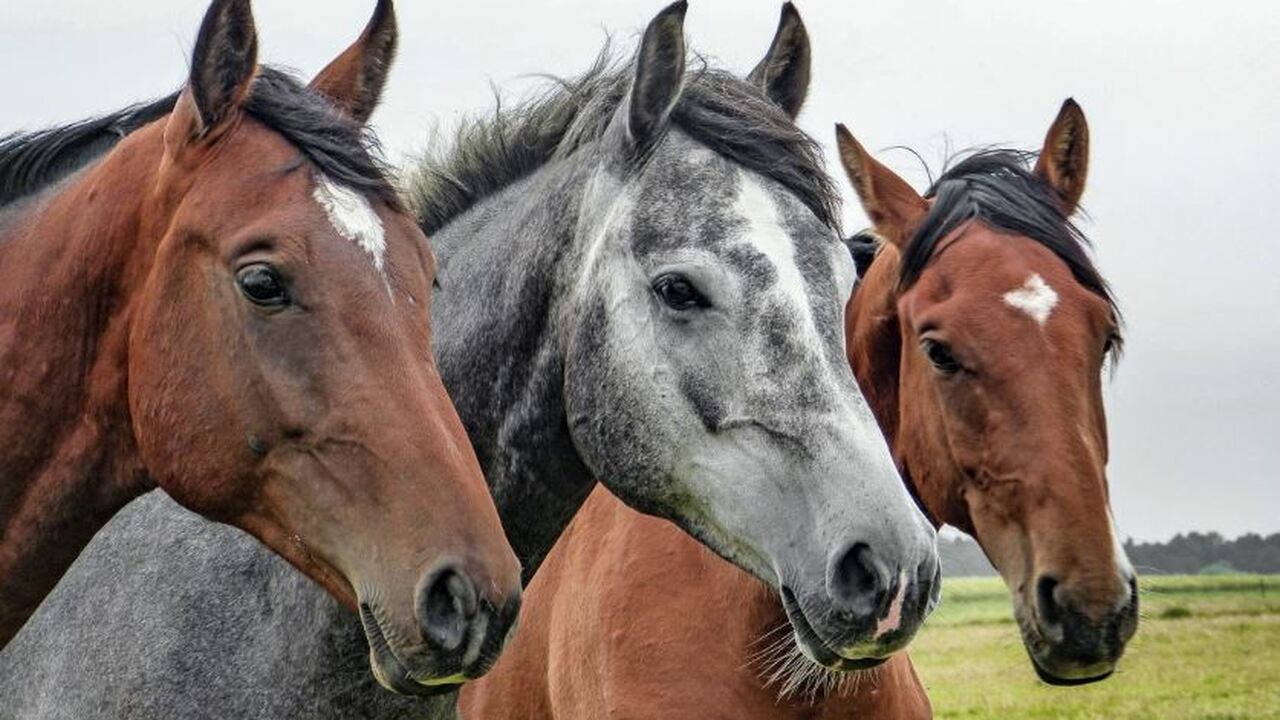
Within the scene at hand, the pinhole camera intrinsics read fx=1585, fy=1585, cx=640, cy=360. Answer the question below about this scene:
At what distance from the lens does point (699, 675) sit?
18.6ft

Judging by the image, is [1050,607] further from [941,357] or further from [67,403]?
[67,403]

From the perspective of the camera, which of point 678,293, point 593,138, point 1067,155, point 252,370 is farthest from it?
point 1067,155

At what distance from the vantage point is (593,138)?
213 inches

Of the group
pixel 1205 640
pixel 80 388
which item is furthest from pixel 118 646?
pixel 1205 640

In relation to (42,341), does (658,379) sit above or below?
below

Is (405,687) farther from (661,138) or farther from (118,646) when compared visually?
(661,138)

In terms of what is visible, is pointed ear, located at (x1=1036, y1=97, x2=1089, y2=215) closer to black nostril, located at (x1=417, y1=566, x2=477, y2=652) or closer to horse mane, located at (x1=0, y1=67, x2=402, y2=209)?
horse mane, located at (x1=0, y1=67, x2=402, y2=209)

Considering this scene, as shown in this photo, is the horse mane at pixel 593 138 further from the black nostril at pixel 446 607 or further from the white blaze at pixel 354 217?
the black nostril at pixel 446 607

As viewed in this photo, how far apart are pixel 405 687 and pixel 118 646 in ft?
5.86

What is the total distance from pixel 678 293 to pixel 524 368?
26.1 inches

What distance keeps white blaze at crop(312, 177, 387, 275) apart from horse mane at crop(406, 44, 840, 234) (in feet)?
4.71

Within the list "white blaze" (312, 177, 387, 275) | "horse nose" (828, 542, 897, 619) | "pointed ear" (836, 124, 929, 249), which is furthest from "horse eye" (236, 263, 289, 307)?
"pointed ear" (836, 124, 929, 249)

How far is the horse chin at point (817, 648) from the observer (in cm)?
432

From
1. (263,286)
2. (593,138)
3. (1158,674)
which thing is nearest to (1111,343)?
(593,138)
